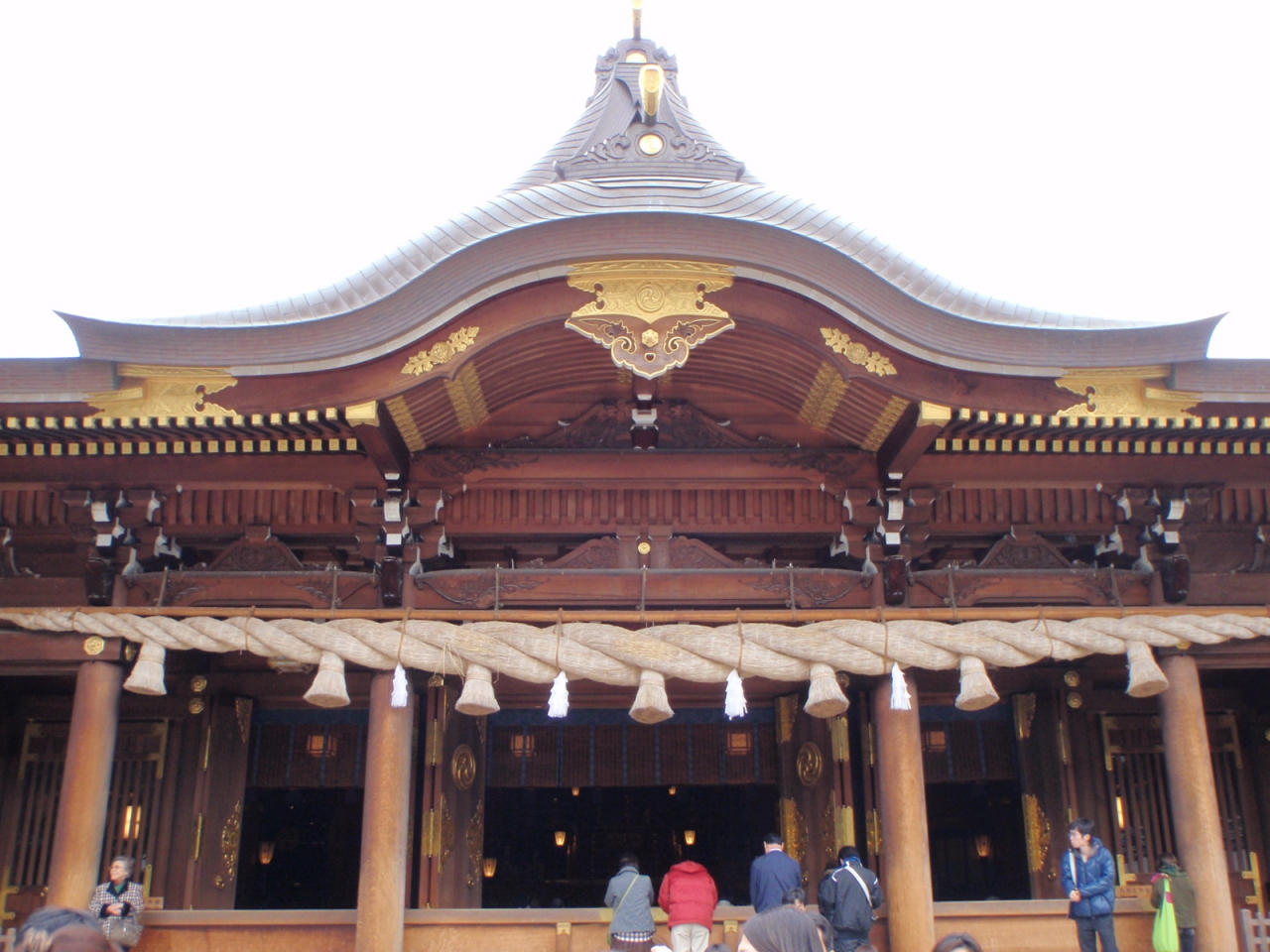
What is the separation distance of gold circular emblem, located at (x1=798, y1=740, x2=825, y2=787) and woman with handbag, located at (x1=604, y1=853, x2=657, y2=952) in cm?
222

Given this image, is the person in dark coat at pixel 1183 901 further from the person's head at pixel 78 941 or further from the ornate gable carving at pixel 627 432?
the person's head at pixel 78 941

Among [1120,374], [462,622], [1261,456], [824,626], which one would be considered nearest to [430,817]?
[462,622]

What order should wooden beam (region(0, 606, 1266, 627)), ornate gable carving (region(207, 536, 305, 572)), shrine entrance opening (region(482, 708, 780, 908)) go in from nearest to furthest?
wooden beam (region(0, 606, 1266, 627)) → ornate gable carving (region(207, 536, 305, 572)) → shrine entrance opening (region(482, 708, 780, 908))

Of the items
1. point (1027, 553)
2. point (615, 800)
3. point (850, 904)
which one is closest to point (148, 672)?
point (850, 904)

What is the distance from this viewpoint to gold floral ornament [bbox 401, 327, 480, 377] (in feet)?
20.7

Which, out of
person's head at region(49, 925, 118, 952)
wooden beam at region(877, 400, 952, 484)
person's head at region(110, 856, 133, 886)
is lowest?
person's head at region(110, 856, 133, 886)

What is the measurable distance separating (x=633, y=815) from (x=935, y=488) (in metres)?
8.84

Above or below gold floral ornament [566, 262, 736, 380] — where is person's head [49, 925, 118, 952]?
below

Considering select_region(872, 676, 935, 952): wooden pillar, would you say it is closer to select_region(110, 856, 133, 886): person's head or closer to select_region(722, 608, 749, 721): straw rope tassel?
select_region(722, 608, 749, 721): straw rope tassel

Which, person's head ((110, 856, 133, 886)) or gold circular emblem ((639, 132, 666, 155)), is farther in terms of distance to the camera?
gold circular emblem ((639, 132, 666, 155))

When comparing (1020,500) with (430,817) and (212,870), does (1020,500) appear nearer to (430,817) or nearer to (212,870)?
(430,817)

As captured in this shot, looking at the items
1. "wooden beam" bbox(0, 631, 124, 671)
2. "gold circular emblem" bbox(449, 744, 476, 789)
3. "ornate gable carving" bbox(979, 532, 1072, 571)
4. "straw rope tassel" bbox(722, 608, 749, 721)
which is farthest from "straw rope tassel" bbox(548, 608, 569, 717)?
"ornate gable carving" bbox(979, 532, 1072, 571)

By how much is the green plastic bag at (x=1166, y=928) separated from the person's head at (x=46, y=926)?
6.10 m

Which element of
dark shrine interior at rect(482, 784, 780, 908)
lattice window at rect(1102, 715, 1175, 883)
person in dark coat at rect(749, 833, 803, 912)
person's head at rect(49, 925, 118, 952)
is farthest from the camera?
dark shrine interior at rect(482, 784, 780, 908)
